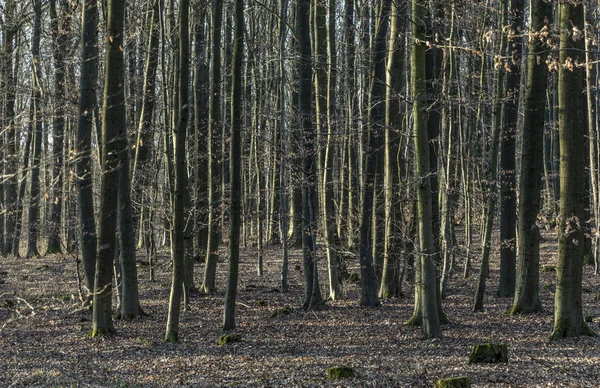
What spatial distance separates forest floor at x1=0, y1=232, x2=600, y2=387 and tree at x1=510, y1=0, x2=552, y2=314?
2.27ft

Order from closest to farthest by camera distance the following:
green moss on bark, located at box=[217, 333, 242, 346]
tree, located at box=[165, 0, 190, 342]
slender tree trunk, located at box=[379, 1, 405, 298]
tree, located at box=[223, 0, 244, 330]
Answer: tree, located at box=[165, 0, 190, 342]
green moss on bark, located at box=[217, 333, 242, 346]
tree, located at box=[223, 0, 244, 330]
slender tree trunk, located at box=[379, 1, 405, 298]

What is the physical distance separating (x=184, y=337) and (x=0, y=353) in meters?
3.03

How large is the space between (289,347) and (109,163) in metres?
4.28

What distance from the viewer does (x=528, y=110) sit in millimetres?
12078

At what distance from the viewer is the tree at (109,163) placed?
10.3m

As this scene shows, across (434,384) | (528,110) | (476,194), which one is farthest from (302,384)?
(476,194)

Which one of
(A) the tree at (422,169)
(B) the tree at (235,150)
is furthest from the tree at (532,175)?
(B) the tree at (235,150)

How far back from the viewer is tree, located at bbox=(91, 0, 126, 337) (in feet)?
33.9

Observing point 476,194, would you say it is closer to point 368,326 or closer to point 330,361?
point 368,326

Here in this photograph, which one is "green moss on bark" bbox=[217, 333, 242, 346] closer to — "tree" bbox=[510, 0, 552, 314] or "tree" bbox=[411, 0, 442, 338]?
"tree" bbox=[411, 0, 442, 338]

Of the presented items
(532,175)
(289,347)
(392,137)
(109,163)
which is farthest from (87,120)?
(532,175)

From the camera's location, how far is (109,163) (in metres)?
10.8

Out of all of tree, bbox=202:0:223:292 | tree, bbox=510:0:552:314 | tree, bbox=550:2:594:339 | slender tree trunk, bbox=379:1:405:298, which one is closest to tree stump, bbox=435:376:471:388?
tree, bbox=550:2:594:339

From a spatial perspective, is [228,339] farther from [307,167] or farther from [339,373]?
[307,167]
